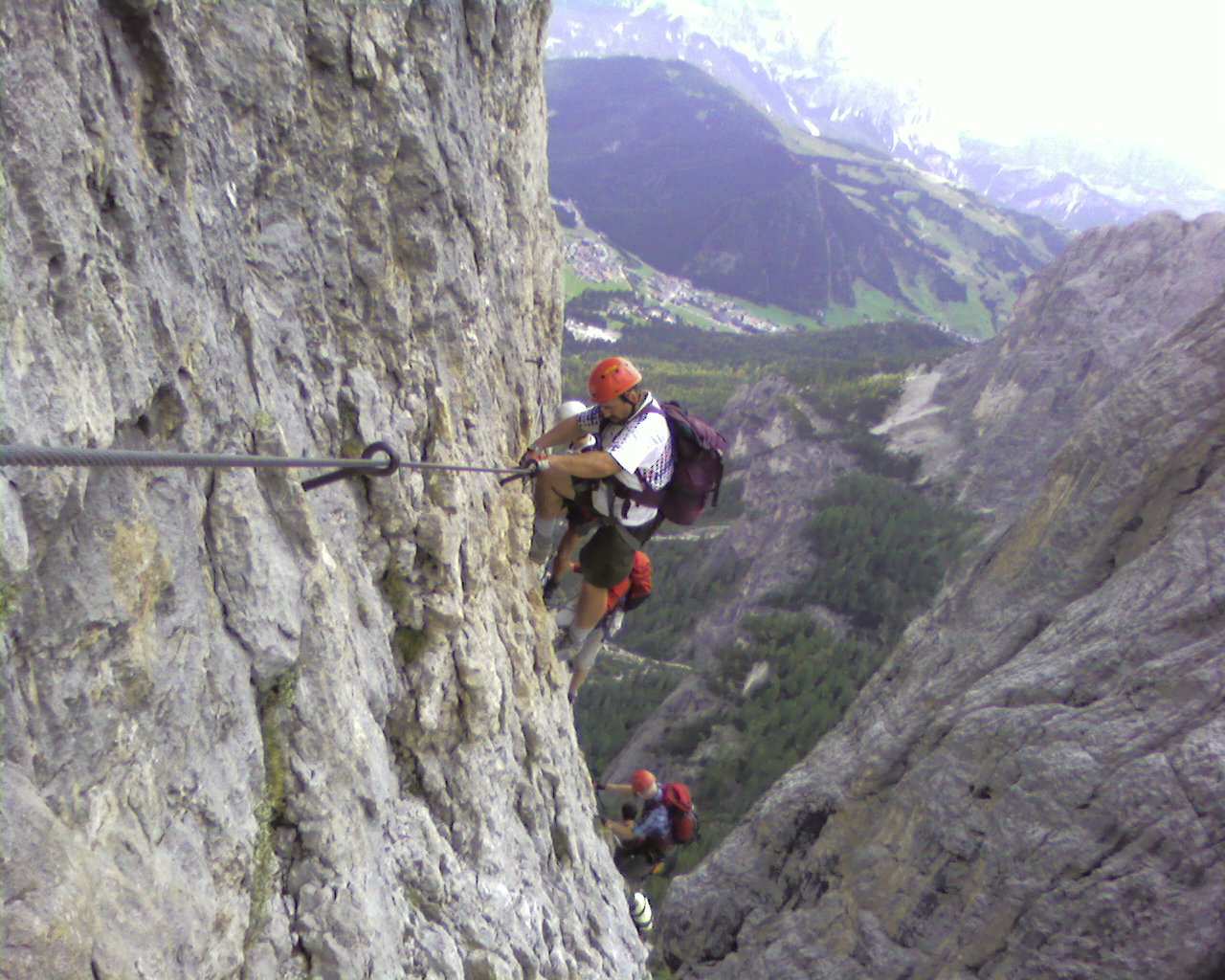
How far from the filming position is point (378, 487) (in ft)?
17.7

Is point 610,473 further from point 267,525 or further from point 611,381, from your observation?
point 267,525

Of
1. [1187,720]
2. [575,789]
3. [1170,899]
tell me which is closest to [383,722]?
[575,789]

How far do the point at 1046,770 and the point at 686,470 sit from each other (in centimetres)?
868

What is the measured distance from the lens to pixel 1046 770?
11492mm

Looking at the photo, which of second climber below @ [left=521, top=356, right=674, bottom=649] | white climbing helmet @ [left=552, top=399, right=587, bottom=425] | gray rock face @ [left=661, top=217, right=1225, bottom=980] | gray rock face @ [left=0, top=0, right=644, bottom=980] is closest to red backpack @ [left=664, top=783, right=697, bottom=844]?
gray rock face @ [left=661, top=217, right=1225, bottom=980]

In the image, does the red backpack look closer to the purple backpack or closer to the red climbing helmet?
the red climbing helmet

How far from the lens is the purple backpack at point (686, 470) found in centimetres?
666

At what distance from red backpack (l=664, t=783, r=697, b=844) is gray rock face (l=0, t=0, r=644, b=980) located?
4662 millimetres

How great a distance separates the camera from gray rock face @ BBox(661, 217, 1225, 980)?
33.0 feet

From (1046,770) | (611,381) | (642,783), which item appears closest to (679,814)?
(642,783)

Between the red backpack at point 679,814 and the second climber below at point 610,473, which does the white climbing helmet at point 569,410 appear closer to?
the second climber below at point 610,473

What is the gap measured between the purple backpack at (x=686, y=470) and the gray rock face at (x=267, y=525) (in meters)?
1.62

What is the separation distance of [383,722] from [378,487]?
1.60 meters

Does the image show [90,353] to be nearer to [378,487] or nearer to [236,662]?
[236,662]
